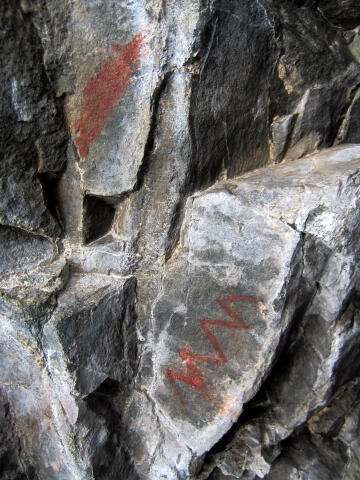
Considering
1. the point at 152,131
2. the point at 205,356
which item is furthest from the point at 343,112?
the point at 205,356

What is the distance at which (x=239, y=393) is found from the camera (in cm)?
124

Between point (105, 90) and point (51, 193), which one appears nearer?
point (105, 90)

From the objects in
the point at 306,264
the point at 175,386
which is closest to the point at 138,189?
the point at 306,264

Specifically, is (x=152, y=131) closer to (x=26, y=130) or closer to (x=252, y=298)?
(x=26, y=130)

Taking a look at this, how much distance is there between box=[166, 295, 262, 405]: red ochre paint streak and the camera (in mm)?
1188

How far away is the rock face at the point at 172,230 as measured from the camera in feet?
3.32

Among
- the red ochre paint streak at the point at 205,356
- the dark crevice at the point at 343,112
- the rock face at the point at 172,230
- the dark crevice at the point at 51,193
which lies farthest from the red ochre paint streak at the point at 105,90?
the dark crevice at the point at 343,112

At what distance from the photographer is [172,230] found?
1.22 metres

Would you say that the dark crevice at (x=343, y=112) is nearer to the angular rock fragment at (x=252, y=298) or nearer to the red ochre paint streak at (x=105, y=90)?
the angular rock fragment at (x=252, y=298)

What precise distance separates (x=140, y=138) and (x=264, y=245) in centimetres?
49

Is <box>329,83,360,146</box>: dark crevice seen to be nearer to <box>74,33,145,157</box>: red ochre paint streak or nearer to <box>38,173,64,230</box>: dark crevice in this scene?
<box>74,33,145,157</box>: red ochre paint streak

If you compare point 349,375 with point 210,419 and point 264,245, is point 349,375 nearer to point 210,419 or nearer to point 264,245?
point 210,419

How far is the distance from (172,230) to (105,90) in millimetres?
474

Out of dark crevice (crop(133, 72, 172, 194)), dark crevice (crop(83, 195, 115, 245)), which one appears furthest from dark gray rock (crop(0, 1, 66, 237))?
dark crevice (crop(133, 72, 172, 194))
